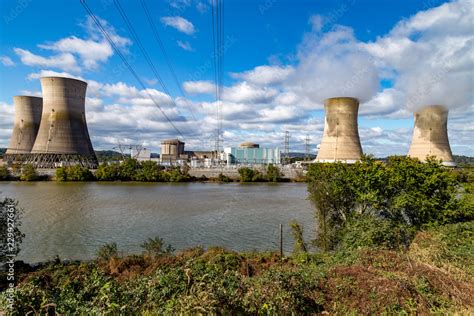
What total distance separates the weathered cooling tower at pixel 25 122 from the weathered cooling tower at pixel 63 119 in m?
3.10

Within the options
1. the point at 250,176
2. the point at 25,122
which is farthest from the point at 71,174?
the point at 250,176

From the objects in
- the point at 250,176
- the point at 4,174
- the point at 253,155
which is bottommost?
the point at 4,174

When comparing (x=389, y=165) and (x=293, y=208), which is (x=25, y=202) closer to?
(x=293, y=208)

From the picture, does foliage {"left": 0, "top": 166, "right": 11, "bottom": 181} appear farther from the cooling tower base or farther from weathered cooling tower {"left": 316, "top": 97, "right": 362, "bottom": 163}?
weathered cooling tower {"left": 316, "top": 97, "right": 362, "bottom": 163}

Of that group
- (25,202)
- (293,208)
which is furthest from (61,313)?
(25,202)

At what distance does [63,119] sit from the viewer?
77.9ft

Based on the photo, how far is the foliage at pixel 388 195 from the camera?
20.4 ft

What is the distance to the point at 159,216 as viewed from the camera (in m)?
11.4

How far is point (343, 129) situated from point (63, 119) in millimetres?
22201

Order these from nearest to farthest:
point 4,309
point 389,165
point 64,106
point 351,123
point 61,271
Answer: point 4,309 < point 61,271 < point 389,165 < point 351,123 < point 64,106

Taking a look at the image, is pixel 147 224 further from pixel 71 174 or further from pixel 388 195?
pixel 71 174

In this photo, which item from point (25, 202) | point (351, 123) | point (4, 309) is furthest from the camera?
point (351, 123)

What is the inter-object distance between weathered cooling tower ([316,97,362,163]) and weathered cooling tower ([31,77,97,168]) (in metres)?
20.5

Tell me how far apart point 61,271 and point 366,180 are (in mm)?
6350
